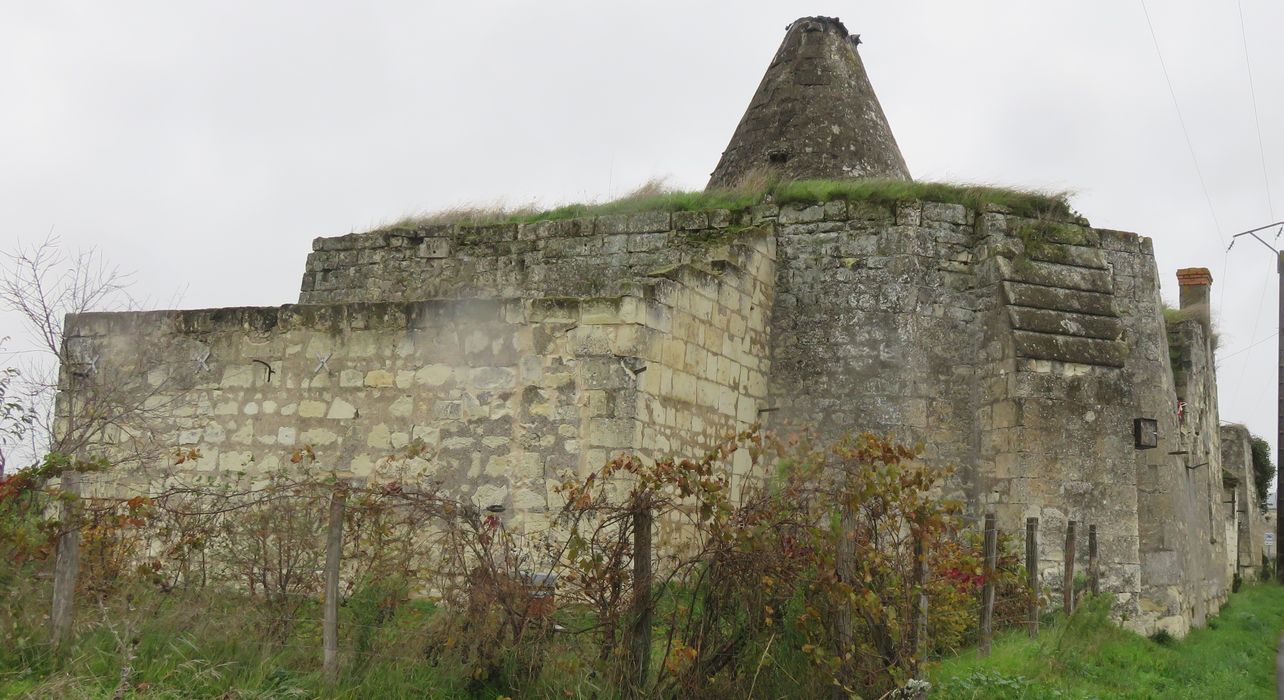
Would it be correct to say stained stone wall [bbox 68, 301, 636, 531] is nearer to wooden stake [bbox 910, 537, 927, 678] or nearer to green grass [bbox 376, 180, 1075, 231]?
wooden stake [bbox 910, 537, 927, 678]

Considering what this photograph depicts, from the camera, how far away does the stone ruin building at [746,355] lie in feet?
26.1

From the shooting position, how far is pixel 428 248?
11352 millimetres

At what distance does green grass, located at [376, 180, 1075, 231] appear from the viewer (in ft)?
34.7

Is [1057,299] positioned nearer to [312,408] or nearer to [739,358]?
[739,358]

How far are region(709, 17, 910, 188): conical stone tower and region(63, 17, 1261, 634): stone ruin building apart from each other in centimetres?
5

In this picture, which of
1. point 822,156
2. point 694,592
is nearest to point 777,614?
point 694,592

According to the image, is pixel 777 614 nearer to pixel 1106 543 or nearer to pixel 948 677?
pixel 948 677

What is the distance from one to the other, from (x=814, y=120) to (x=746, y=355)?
153 inches

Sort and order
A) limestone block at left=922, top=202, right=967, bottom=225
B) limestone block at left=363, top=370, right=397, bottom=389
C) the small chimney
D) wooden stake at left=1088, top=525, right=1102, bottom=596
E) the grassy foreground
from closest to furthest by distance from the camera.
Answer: the grassy foreground → limestone block at left=363, top=370, right=397, bottom=389 → wooden stake at left=1088, top=525, right=1102, bottom=596 → limestone block at left=922, top=202, right=967, bottom=225 → the small chimney

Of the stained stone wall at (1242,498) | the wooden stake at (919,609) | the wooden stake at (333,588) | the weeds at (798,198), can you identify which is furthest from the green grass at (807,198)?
the stained stone wall at (1242,498)

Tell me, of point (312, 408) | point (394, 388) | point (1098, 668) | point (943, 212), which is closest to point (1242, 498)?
point (943, 212)

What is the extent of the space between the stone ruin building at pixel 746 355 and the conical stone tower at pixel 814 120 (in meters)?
0.05

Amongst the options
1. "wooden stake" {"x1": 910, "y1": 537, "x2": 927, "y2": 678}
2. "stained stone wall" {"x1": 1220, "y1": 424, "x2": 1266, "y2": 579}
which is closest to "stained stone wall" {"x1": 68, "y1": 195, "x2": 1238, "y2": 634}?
"wooden stake" {"x1": 910, "y1": 537, "x2": 927, "y2": 678}

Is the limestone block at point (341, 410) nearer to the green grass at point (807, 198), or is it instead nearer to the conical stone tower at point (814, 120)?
the green grass at point (807, 198)
